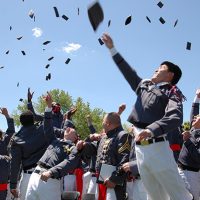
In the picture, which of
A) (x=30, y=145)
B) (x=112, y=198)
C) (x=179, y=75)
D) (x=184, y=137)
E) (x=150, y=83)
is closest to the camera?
(x=150, y=83)

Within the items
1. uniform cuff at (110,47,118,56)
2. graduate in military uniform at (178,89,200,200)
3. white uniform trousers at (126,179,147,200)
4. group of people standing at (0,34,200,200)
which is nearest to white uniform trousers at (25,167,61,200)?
group of people standing at (0,34,200,200)

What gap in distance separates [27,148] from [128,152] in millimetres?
2115

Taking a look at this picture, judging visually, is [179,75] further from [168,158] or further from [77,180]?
[77,180]

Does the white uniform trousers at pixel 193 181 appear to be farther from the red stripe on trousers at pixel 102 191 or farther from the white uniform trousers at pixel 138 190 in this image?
the red stripe on trousers at pixel 102 191

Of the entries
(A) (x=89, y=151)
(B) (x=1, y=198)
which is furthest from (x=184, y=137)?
(B) (x=1, y=198)

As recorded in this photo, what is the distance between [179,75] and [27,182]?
3592mm

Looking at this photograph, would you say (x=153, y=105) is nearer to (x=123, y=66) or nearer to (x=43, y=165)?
(x=123, y=66)

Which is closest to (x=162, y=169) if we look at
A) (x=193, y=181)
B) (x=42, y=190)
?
(x=42, y=190)

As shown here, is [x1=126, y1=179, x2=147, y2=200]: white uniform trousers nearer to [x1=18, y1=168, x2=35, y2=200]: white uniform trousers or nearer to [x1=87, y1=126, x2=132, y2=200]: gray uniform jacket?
[x1=87, y1=126, x2=132, y2=200]: gray uniform jacket

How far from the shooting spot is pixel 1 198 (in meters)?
9.73

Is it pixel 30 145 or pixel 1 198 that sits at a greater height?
pixel 30 145

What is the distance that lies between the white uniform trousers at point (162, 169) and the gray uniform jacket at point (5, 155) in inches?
225

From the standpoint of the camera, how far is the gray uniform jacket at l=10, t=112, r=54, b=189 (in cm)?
768

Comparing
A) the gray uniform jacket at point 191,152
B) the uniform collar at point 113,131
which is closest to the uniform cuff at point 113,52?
the uniform collar at point 113,131
